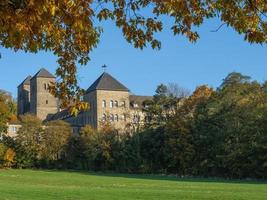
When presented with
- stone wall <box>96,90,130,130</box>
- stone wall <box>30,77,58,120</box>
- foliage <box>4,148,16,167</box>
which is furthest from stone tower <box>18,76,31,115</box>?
foliage <box>4,148,16,167</box>

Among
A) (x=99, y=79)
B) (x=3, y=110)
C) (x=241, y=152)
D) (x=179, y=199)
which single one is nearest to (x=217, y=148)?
(x=241, y=152)

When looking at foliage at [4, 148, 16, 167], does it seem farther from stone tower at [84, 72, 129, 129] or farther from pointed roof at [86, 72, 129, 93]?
pointed roof at [86, 72, 129, 93]

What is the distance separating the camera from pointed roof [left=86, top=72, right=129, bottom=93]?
11738cm

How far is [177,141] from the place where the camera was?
60.8 meters

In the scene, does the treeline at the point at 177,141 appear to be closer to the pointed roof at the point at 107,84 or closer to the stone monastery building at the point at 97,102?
the stone monastery building at the point at 97,102

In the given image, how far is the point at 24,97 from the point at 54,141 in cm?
7567

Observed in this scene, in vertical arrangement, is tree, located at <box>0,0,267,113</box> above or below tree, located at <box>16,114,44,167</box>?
below

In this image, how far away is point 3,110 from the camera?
66.9 metres

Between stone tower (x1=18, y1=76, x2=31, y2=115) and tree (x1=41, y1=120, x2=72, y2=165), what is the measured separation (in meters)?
69.0

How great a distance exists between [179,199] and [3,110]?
5128cm

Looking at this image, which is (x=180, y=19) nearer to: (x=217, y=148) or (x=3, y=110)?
(x=217, y=148)

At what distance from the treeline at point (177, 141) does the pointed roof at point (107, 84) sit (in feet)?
129

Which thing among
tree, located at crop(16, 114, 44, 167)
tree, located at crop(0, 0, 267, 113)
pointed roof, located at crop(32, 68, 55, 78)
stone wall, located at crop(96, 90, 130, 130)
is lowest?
tree, located at crop(0, 0, 267, 113)

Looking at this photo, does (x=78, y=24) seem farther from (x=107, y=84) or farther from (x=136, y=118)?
(x=107, y=84)
